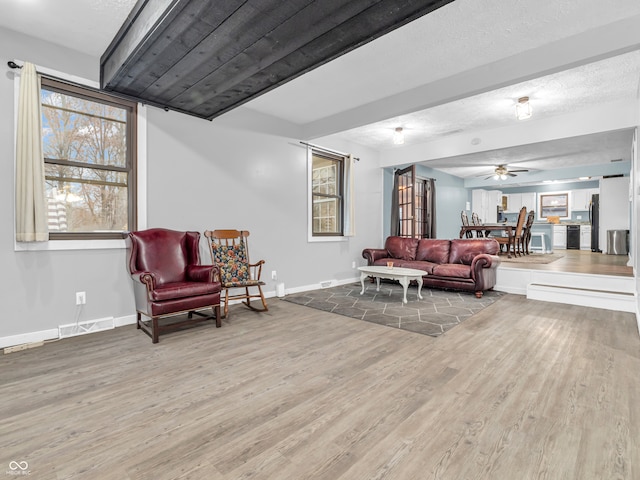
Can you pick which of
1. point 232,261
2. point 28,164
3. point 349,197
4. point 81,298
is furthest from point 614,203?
point 28,164

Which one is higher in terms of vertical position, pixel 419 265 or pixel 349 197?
pixel 349 197

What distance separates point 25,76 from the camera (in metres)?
2.67

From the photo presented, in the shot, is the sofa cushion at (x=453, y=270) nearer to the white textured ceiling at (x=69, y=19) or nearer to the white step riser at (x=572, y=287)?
the white step riser at (x=572, y=287)

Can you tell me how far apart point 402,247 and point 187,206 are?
3.83m

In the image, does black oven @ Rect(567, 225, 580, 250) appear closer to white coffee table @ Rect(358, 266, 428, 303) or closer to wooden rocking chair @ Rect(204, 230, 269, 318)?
white coffee table @ Rect(358, 266, 428, 303)

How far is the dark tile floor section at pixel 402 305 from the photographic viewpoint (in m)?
3.33

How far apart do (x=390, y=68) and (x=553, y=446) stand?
3.36 metres

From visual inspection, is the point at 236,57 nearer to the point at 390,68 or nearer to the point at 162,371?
the point at 390,68

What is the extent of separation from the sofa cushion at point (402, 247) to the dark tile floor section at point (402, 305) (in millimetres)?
650

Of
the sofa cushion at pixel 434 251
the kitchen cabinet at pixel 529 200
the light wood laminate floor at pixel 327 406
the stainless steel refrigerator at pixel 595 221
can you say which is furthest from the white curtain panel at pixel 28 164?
the kitchen cabinet at pixel 529 200

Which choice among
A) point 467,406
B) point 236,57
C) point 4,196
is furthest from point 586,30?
point 4,196

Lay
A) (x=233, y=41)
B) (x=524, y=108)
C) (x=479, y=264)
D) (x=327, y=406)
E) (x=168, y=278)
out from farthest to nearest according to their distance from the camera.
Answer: (x=479, y=264) → (x=524, y=108) → (x=168, y=278) → (x=233, y=41) → (x=327, y=406)

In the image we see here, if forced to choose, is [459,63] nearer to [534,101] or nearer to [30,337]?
[534,101]

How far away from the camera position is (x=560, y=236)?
10.8 metres
